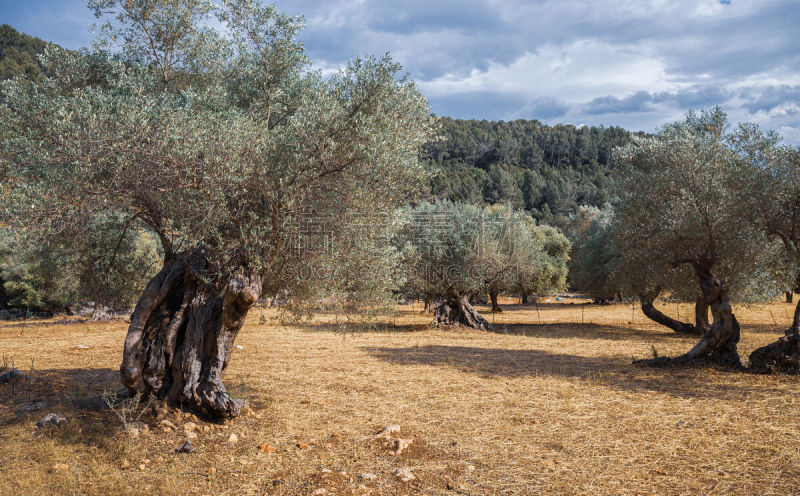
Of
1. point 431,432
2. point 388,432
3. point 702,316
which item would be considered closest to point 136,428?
point 388,432

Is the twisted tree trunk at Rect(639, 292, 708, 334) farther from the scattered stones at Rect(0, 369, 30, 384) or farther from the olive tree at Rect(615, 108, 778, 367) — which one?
the scattered stones at Rect(0, 369, 30, 384)

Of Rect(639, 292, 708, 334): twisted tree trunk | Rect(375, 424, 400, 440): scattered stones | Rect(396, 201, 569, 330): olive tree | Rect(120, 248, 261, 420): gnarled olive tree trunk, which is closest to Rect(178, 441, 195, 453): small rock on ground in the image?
Rect(120, 248, 261, 420): gnarled olive tree trunk

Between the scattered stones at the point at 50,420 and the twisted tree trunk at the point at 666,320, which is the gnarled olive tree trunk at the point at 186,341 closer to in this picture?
the scattered stones at the point at 50,420

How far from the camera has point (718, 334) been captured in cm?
1275

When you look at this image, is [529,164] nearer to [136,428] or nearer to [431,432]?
[431,432]

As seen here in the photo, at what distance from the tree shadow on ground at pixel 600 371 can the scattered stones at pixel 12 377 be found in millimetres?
9087

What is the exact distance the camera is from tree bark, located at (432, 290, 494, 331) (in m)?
25.1

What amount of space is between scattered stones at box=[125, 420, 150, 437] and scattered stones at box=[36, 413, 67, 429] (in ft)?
3.88

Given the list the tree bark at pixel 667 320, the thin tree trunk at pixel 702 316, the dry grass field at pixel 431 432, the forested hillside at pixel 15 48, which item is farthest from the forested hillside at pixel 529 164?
the dry grass field at pixel 431 432

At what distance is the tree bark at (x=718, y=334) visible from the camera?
41.5 feet

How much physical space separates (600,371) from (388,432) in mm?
7930

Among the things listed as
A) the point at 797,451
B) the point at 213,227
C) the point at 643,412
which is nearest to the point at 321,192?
the point at 213,227

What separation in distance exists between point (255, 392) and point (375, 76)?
7.06m

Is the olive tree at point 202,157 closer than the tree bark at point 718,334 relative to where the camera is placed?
Yes
